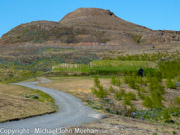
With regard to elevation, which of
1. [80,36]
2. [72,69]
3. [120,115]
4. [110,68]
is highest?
[80,36]

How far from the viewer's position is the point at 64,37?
379 feet

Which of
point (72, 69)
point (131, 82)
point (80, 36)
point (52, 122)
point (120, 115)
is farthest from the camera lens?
point (80, 36)

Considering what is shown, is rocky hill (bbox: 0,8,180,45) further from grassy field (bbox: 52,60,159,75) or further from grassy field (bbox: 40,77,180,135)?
grassy field (bbox: 40,77,180,135)

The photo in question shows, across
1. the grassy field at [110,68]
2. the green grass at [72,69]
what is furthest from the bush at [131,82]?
the green grass at [72,69]

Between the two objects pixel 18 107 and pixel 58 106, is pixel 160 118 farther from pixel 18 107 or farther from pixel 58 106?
pixel 18 107

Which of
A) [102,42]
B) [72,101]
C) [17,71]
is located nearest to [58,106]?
[72,101]

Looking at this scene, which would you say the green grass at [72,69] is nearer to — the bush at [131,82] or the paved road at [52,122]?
the bush at [131,82]

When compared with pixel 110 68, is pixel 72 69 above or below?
below

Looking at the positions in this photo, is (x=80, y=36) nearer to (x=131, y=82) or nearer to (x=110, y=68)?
(x=110, y=68)

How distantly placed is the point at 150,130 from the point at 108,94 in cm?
1433

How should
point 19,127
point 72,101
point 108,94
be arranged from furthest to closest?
point 108,94
point 72,101
point 19,127

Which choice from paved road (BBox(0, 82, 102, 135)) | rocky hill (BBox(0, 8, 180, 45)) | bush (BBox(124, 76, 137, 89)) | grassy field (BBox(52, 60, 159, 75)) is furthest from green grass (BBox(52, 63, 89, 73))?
rocky hill (BBox(0, 8, 180, 45))

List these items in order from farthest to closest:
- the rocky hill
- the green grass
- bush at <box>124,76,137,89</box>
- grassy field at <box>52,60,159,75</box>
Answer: the rocky hill → the green grass → grassy field at <box>52,60,159,75</box> → bush at <box>124,76,137,89</box>

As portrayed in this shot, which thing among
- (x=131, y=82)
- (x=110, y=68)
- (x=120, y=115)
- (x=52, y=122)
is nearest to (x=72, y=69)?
(x=110, y=68)
